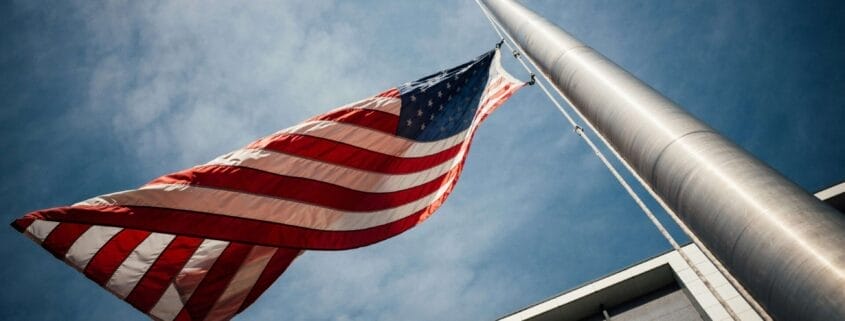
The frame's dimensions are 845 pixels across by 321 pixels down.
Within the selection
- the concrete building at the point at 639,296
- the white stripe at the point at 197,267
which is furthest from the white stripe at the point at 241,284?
the concrete building at the point at 639,296

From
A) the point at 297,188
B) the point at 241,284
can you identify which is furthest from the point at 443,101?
the point at 241,284

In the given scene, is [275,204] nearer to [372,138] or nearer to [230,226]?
[230,226]

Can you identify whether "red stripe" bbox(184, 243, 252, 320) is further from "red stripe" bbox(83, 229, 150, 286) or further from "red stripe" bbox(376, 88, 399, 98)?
"red stripe" bbox(376, 88, 399, 98)

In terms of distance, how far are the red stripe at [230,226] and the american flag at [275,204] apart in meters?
0.02

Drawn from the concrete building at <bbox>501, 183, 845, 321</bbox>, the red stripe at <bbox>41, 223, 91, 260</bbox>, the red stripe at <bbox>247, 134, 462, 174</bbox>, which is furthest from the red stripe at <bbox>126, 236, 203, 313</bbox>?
the concrete building at <bbox>501, 183, 845, 321</bbox>

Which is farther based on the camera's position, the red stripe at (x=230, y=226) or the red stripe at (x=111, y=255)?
the red stripe at (x=111, y=255)

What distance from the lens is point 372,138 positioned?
8.05 meters

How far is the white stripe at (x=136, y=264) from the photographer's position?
594 centimetres

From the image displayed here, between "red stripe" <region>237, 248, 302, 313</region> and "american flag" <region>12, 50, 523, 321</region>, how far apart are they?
2 centimetres

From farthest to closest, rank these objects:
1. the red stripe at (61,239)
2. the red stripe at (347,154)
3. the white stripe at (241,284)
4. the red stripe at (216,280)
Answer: the red stripe at (347,154) < the white stripe at (241,284) < the red stripe at (216,280) < the red stripe at (61,239)

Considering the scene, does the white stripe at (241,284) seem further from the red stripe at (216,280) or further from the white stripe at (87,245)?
the white stripe at (87,245)

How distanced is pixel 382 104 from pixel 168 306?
4.67m

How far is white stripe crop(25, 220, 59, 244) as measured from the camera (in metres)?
5.41

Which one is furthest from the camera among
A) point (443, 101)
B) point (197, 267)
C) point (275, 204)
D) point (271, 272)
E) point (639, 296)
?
point (639, 296)
